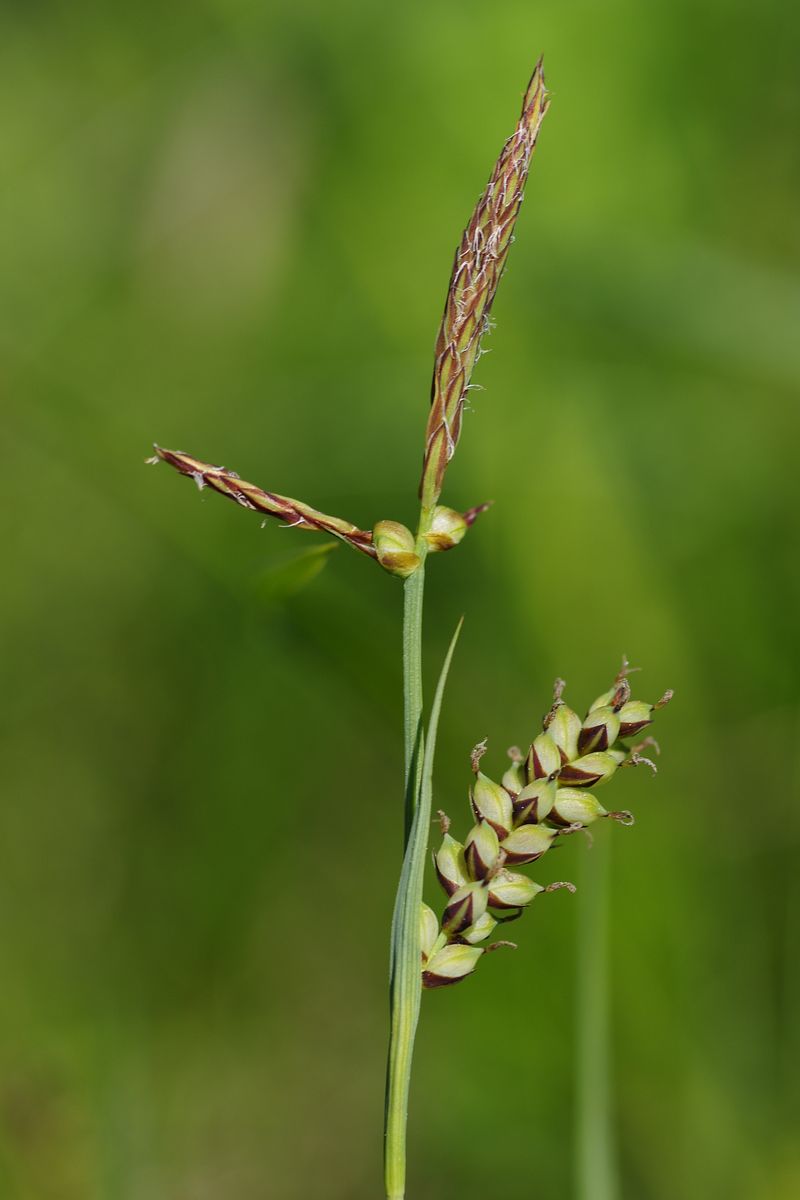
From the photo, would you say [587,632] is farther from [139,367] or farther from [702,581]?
[139,367]

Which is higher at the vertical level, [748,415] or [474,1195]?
[748,415]

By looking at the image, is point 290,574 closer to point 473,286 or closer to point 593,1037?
point 473,286

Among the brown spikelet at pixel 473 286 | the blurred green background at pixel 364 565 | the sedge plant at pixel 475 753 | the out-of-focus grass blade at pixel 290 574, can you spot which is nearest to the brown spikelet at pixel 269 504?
the sedge plant at pixel 475 753

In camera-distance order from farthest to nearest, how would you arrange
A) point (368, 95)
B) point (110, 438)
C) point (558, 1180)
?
point (368, 95) → point (110, 438) → point (558, 1180)

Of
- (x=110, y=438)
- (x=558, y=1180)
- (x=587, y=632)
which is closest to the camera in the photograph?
(x=558, y=1180)

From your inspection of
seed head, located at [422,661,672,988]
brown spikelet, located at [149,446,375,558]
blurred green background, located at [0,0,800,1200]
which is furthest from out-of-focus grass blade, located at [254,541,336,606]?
blurred green background, located at [0,0,800,1200]

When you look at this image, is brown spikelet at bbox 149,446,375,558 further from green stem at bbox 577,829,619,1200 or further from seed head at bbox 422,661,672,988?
green stem at bbox 577,829,619,1200

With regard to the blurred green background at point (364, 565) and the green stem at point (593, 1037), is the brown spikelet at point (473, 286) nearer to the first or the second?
the green stem at point (593, 1037)

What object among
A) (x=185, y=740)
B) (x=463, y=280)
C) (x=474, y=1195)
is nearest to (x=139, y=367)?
(x=185, y=740)
